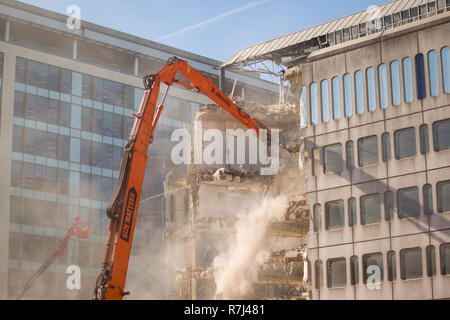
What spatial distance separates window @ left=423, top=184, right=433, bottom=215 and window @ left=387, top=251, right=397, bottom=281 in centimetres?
337

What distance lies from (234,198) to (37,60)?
3530 cm

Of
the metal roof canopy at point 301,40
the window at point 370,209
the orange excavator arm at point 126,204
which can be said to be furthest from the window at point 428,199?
the metal roof canopy at point 301,40

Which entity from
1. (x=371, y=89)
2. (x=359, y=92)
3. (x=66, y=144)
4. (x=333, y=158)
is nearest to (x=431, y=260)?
(x=333, y=158)

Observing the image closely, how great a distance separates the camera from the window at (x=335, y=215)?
53.2 metres

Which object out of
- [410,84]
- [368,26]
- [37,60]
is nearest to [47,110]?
[37,60]

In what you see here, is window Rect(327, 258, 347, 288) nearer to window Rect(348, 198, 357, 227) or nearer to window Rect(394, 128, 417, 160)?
window Rect(348, 198, 357, 227)

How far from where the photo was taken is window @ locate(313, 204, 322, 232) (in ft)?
178

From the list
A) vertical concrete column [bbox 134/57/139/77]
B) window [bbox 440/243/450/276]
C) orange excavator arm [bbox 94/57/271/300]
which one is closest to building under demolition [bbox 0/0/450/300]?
window [bbox 440/243/450/276]

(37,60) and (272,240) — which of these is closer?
(272,240)

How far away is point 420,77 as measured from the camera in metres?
51.6

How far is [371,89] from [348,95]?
5.68 ft

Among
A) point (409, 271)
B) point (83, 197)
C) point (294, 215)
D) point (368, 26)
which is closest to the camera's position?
point (409, 271)

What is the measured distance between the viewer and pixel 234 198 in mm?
77812

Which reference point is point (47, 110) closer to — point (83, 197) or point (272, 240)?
point (83, 197)
